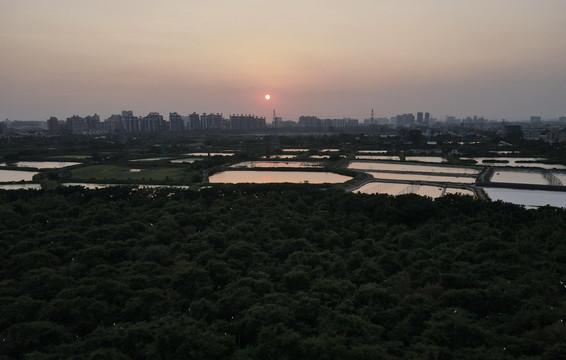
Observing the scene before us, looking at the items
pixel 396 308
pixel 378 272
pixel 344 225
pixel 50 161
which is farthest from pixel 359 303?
pixel 50 161

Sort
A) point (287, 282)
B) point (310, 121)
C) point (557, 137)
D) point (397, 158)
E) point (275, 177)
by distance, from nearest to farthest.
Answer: point (287, 282) < point (275, 177) < point (397, 158) < point (557, 137) < point (310, 121)

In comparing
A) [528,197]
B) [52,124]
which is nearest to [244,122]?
[52,124]

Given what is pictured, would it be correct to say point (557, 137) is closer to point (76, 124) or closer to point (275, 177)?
point (275, 177)

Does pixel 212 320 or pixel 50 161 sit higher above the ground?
pixel 50 161

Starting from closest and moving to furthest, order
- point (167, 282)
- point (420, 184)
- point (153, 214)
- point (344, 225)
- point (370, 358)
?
point (370, 358) → point (167, 282) → point (344, 225) → point (153, 214) → point (420, 184)

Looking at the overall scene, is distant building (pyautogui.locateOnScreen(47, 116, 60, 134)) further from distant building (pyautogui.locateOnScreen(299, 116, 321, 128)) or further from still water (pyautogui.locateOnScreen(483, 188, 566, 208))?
still water (pyautogui.locateOnScreen(483, 188, 566, 208))

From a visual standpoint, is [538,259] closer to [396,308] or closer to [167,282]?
[396,308]

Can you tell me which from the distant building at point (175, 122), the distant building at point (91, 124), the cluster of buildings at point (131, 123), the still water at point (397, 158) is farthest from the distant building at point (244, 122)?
the still water at point (397, 158)
